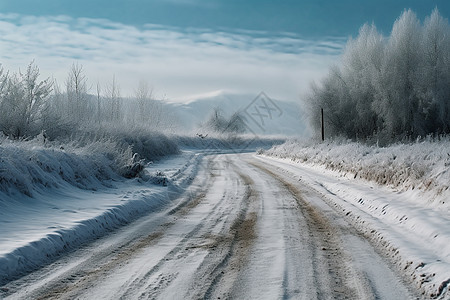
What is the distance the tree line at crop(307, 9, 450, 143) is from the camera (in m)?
32.4

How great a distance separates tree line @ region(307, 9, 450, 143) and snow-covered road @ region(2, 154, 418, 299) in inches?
1112

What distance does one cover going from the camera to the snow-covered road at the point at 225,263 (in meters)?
4.33

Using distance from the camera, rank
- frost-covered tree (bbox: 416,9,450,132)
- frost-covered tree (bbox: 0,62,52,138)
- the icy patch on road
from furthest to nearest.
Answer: frost-covered tree (bbox: 416,9,450,132) < frost-covered tree (bbox: 0,62,52,138) < the icy patch on road

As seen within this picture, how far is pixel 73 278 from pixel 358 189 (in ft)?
32.0

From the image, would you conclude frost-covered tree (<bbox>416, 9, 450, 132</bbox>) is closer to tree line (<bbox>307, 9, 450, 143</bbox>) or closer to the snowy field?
tree line (<bbox>307, 9, 450, 143</bbox>)

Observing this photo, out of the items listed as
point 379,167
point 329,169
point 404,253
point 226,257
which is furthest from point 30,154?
point 329,169

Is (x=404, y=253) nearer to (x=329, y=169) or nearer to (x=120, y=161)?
(x=120, y=161)

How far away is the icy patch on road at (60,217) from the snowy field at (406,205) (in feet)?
16.2

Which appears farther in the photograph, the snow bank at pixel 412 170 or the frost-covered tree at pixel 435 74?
the frost-covered tree at pixel 435 74

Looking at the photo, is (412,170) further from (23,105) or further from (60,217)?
(23,105)

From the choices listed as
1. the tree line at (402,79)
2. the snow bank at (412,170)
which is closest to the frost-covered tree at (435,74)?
the tree line at (402,79)

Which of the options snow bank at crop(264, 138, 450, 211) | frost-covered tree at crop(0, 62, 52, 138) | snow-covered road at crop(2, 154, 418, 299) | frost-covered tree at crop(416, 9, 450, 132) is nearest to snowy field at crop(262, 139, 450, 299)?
snow bank at crop(264, 138, 450, 211)

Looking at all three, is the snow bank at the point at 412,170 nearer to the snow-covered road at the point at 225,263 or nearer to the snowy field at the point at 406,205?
the snowy field at the point at 406,205

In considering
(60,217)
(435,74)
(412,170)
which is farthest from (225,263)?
(435,74)
